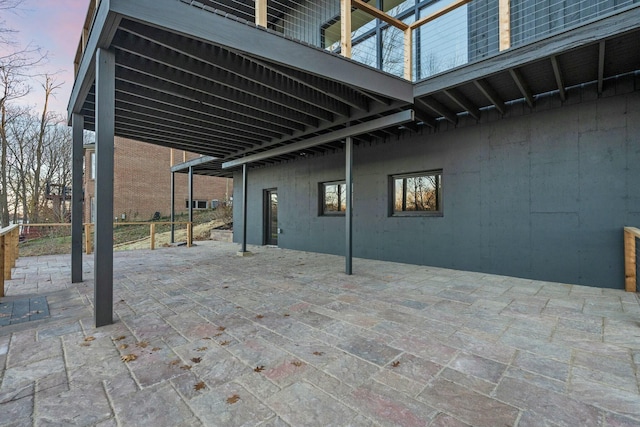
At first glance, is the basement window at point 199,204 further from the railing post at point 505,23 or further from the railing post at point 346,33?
the railing post at point 505,23

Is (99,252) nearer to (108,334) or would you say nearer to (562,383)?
(108,334)

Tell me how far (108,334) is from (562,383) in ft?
11.5

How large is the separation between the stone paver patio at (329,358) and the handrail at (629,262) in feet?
1.07

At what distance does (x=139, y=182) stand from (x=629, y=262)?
19991mm

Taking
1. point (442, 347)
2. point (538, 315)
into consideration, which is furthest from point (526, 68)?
point (442, 347)

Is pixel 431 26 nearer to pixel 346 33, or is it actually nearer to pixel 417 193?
pixel 346 33

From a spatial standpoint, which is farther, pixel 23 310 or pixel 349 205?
pixel 349 205

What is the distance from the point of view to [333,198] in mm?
8008

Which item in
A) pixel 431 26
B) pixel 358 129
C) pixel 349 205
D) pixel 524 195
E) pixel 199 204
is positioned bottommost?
pixel 349 205

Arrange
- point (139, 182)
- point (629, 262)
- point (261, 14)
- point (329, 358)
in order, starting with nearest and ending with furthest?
point (329, 358), point (261, 14), point (629, 262), point (139, 182)

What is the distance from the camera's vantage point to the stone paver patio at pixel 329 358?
5.14 feet

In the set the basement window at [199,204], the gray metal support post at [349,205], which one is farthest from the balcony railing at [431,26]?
the basement window at [199,204]

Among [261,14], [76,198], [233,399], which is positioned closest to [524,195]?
[261,14]

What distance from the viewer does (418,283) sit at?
14.6ft
